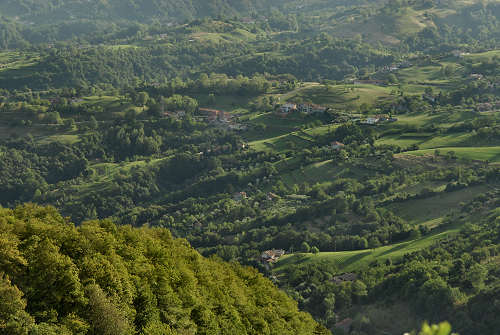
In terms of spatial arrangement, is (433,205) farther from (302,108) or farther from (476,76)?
(476,76)

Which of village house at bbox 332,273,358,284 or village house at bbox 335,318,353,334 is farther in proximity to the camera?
village house at bbox 332,273,358,284

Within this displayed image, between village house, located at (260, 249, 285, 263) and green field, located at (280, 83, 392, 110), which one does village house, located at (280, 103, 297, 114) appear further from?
village house, located at (260, 249, 285, 263)

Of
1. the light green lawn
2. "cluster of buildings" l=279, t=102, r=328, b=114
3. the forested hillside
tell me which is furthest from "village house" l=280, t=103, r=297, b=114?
the light green lawn

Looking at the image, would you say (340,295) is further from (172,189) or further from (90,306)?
(172,189)

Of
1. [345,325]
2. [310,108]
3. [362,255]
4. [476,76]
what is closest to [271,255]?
[362,255]

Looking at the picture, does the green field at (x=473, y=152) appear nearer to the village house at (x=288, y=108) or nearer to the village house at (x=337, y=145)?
the village house at (x=337, y=145)

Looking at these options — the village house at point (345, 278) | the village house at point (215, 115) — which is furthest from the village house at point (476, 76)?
Result: the village house at point (345, 278)

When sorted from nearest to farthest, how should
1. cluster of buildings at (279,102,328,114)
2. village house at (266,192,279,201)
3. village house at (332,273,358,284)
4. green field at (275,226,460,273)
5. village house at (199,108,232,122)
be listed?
village house at (332,273,358,284) → green field at (275,226,460,273) → village house at (266,192,279,201) → cluster of buildings at (279,102,328,114) → village house at (199,108,232,122)
